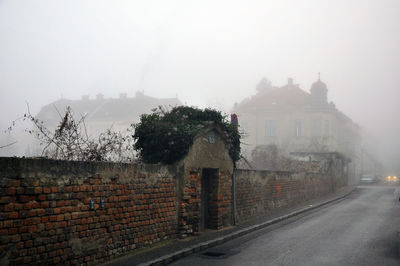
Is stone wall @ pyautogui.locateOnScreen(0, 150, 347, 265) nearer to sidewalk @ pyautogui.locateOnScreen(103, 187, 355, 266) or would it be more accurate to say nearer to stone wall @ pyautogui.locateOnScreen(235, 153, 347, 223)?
stone wall @ pyautogui.locateOnScreen(235, 153, 347, 223)

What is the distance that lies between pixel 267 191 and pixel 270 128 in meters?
40.9

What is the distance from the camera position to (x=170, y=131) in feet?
35.0

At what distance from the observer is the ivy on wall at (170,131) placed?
1049cm

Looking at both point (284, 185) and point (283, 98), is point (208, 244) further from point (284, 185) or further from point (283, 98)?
point (283, 98)

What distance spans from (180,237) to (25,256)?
4851mm

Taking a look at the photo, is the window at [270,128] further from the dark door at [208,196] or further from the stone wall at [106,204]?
the dark door at [208,196]

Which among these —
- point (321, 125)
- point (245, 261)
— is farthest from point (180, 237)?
point (321, 125)

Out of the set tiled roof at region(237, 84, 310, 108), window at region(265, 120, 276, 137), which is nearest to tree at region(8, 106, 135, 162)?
window at region(265, 120, 276, 137)

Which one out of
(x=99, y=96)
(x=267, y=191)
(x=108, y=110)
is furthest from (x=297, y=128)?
(x=267, y=191)

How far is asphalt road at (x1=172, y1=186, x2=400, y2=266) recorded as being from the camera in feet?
27.2

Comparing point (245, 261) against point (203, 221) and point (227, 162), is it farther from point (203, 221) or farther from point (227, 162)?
point (227, 162)

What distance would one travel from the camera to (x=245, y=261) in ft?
27.1

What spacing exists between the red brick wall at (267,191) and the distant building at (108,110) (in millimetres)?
46913

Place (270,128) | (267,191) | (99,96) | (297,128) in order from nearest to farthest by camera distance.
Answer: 1. (267,191)
2. (297,128)
3. (270,128)
4. (99,96)
